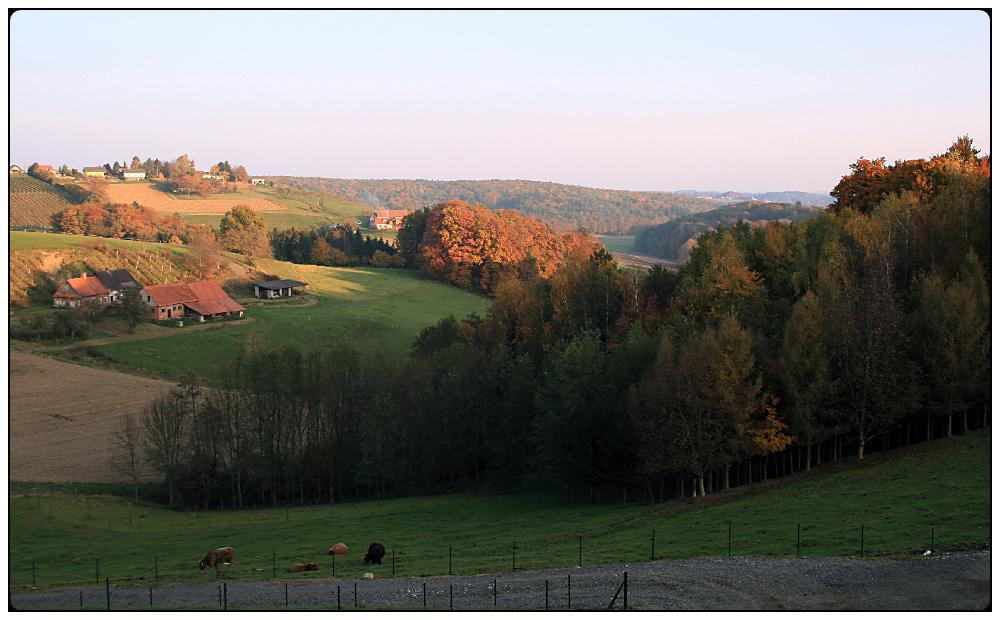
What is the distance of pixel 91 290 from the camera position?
247 ft

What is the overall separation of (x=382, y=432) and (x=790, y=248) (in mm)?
29751

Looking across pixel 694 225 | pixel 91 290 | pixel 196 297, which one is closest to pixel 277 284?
pixel 196 297

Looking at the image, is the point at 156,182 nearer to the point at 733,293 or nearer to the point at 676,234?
the point at 676,234

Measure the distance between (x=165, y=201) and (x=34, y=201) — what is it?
31056 mm

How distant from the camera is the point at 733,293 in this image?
149ft

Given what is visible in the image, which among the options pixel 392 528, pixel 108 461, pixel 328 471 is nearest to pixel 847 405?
pixel 392 528

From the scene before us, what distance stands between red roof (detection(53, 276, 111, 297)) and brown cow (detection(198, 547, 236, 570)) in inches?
2238

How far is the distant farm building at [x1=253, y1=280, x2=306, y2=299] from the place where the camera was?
90875mm

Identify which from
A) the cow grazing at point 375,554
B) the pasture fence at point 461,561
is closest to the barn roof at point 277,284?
the pasture fence at point 461,561

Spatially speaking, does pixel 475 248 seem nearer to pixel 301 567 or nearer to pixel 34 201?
pixel 301 567

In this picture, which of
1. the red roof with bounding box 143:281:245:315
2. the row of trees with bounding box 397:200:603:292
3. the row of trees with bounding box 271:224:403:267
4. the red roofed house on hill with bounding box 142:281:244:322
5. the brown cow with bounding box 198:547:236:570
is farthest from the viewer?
the row of trees with bounding box 271:224:403:267

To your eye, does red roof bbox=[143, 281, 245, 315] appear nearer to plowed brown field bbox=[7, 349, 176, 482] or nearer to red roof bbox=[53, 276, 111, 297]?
red roof bbox=[53, 276, 111, 297]

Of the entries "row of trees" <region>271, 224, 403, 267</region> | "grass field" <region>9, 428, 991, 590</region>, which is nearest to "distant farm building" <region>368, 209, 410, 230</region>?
"row of trees" <region>271, 224, 403, 267</region>

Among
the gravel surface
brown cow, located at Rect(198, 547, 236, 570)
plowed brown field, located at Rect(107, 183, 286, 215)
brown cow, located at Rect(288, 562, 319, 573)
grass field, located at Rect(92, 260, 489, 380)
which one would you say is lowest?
brown cow, located at Rect(198, 547, 236, 570)
